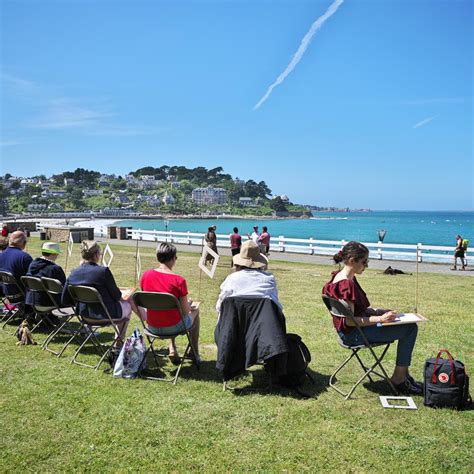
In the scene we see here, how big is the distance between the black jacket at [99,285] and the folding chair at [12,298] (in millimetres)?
1797

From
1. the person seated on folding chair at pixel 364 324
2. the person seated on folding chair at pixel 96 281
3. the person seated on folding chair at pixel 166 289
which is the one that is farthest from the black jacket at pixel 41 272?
the person seated on folding chair at pixel 364 324

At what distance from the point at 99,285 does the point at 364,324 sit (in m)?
2.80

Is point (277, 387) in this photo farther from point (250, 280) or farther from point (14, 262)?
point (14, 262)

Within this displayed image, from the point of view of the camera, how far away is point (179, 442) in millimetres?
3514

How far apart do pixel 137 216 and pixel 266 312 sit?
16317cm

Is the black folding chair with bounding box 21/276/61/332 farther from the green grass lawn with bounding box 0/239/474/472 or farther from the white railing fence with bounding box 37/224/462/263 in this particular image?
the white railing fence with bounding box 37/224/462/263

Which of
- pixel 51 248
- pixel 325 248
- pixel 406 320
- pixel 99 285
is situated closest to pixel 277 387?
pixel 406 320

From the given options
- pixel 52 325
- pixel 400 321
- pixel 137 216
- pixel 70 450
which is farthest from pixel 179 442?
pixel 137 216

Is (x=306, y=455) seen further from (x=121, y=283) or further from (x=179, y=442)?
(x=121, y=283)

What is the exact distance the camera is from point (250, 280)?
15.0 ft

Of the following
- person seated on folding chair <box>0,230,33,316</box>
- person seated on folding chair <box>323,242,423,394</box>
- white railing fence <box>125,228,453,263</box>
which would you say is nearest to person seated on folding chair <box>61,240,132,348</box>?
person seated on folding chair <box>0,230,33,316</box>

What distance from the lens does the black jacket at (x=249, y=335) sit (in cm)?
434

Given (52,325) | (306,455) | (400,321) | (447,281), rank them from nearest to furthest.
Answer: (306,455), (400,321), (52,325), (447,281)

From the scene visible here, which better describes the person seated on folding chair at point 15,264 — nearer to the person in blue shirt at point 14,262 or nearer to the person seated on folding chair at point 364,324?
the person in blue shirt at point 14,262
